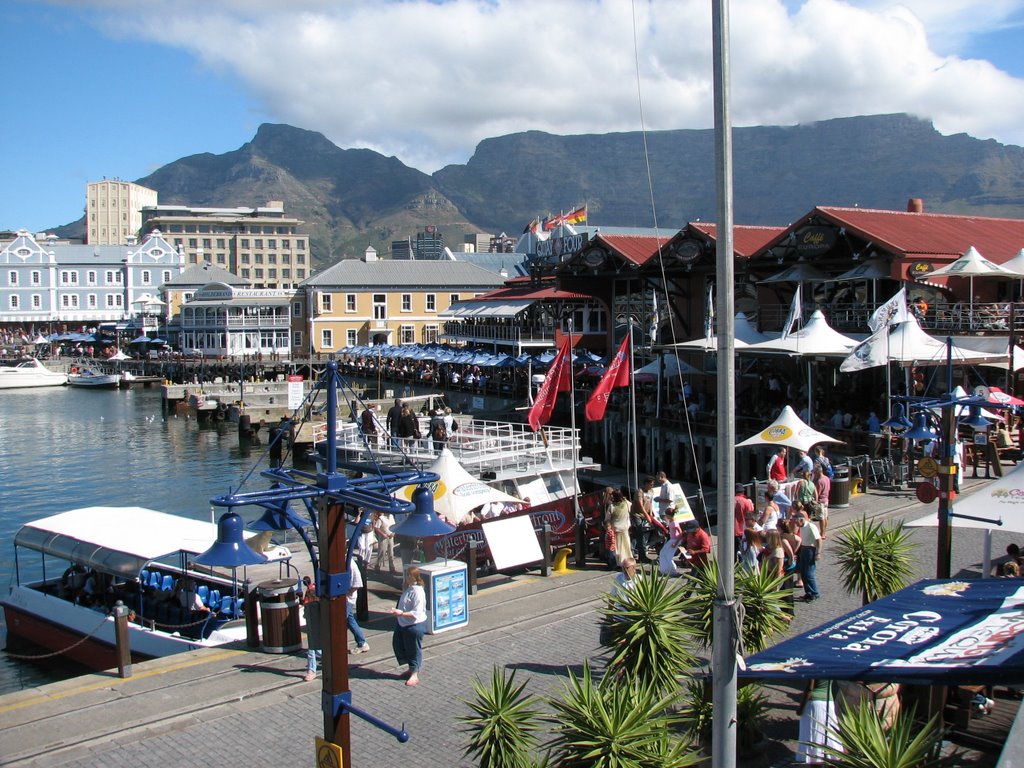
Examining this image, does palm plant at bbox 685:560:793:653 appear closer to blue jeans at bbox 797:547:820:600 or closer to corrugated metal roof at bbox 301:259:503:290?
blue jeans at bbox 797:547:820:600

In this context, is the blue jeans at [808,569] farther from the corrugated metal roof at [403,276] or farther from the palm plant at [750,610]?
the corrugated metal roof at [403,276]

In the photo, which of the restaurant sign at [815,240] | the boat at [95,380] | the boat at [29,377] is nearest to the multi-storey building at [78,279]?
the boat at [29,377]

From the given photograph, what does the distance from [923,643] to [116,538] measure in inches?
606

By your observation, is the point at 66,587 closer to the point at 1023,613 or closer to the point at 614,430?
the point at 1023,613

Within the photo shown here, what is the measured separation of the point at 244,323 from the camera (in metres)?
97.9

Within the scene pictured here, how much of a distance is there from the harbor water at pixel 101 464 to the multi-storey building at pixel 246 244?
96251 mm

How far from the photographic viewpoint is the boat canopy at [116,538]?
17812mm

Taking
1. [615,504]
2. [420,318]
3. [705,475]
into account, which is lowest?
[705,475]

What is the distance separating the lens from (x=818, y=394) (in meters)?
35.4

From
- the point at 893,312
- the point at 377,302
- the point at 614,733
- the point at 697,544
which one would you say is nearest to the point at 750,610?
the point at 614,733

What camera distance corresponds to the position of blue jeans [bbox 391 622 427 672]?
12.3 metres

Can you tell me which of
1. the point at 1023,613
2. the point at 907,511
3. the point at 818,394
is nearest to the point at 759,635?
the point at 1023,613

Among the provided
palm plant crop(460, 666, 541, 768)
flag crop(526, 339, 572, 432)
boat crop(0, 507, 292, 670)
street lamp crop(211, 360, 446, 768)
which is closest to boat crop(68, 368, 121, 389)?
boat crop(0, 507, 292, 670)

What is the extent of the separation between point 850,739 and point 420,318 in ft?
287
